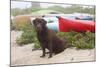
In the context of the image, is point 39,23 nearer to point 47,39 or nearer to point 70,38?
point 47,39

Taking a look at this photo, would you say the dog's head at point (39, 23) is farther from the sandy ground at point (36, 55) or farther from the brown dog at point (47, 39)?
the sandy ground at point (36, 55)

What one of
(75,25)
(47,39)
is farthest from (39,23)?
(75,25)

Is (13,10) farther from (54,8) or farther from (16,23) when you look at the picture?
(54,8)

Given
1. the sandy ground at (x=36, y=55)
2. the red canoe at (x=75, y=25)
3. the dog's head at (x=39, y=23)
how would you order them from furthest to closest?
the red canoe at (x=75, y=25), the dog's head at (x=39, y=23), the sandy ground at (x=36, y=55)

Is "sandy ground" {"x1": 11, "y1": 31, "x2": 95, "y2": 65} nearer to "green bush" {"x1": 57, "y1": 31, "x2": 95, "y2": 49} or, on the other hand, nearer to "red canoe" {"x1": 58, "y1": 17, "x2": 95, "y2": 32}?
"green bush" {"x1": 57, "y1": 31, "x2": 95, "y2": 49}

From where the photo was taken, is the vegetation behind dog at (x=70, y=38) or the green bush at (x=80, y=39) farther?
the green bush at (x=80, y=39)

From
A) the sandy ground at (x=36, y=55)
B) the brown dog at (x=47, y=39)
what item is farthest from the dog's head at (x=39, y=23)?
the sandy ground at (x=36, y=55)

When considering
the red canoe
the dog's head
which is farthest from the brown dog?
the red canoe
